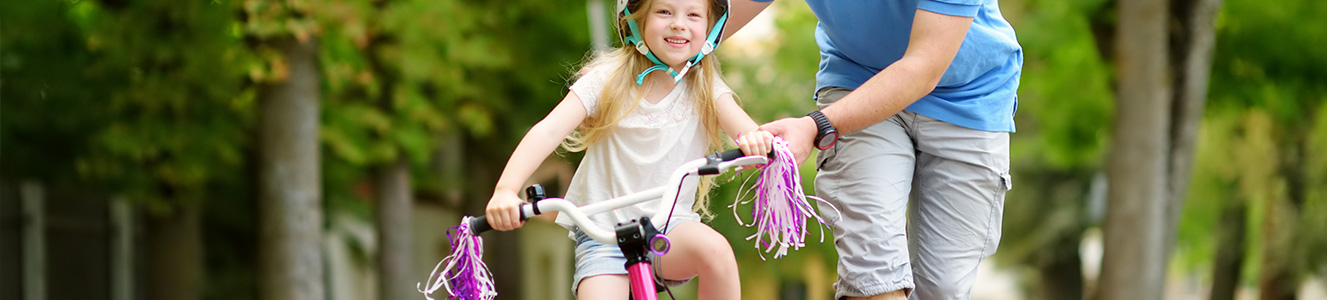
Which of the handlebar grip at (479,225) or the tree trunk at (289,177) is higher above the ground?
the tree trunk at (289,177)

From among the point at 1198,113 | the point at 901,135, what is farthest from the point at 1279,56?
the point at 901,135

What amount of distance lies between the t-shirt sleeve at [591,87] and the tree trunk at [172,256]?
989 centimetres

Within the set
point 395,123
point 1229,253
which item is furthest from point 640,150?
point 1229,253

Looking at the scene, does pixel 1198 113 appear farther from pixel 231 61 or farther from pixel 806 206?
pixel 806 206

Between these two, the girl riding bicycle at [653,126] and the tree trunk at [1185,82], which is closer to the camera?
the girl riding bicycle at [653,126]

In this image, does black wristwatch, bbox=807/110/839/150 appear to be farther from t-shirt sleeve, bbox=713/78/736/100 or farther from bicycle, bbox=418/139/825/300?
t-shirt sleeve, bbox=713/78/736/100

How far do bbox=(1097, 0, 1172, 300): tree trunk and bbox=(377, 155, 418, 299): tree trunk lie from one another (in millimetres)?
6822

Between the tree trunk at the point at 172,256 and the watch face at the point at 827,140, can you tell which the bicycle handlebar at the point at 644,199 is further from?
the tree trunk at the point at 172,256

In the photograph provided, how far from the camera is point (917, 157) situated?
4.01m

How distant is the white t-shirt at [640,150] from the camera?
362 centimetres

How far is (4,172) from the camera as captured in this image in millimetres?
12969

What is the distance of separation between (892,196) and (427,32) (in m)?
9.25

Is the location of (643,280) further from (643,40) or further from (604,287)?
(643,40)

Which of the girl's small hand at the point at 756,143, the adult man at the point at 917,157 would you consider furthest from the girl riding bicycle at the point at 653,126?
the adult man at the point at 917,157
